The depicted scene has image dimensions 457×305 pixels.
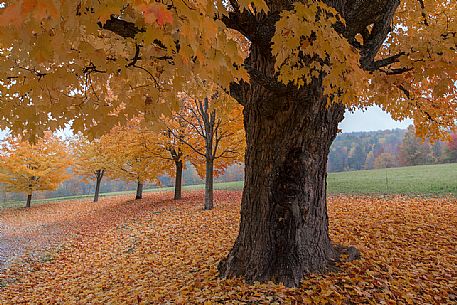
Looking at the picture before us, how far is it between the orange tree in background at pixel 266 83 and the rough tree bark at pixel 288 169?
0.01 meters

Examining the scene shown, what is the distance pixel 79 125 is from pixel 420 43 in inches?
198

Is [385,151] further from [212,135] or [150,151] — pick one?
[150,151]

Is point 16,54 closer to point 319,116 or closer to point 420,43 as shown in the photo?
point 319,116

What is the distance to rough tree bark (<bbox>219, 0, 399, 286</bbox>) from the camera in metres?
3.80

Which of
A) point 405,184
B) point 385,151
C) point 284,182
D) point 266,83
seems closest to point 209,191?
point 284,182

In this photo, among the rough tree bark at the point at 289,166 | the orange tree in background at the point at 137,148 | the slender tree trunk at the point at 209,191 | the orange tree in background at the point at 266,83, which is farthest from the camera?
the orange tree in background at the point at 137,148

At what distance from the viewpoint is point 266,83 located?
3.38 meters

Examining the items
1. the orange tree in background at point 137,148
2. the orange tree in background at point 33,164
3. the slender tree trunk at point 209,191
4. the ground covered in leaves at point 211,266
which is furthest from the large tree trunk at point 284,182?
the orange tree in background at point 33,164

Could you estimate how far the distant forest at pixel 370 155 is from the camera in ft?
142

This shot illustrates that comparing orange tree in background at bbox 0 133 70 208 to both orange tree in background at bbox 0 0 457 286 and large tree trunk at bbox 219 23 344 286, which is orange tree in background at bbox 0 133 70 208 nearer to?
orange tree in background at bbox 0 0 457 286

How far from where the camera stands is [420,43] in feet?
14.6

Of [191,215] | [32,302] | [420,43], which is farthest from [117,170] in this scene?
[420,43]

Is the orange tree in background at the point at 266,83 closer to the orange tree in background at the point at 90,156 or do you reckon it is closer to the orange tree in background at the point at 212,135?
the orange tree in background at the point at 212,135

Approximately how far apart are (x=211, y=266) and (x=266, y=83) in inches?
131
